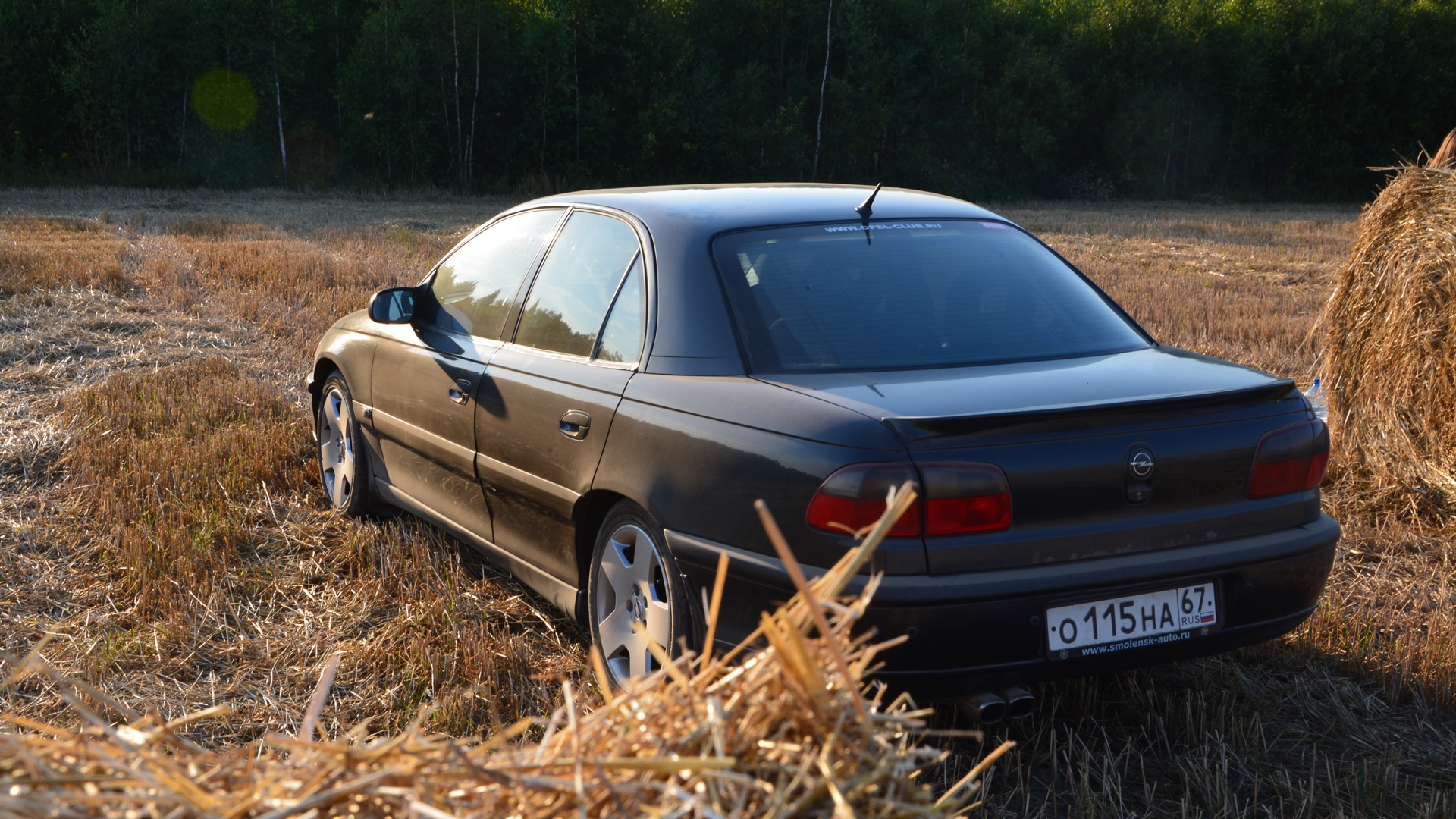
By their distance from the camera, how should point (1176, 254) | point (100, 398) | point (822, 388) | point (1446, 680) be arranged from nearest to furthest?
point (822, 388) < point (1446, 680) < point (100, 398) < point (1176, 254)

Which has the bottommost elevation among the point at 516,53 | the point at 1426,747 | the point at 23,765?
the point at 1426,747

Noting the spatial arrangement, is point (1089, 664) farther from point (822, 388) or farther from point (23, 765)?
point (23, 765)

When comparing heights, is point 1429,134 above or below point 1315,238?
above

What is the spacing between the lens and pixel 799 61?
4278 centimetres

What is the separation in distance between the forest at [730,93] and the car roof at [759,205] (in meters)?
32.6

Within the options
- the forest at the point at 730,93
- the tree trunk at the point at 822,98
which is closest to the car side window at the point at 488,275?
the forest at the point at 730,93

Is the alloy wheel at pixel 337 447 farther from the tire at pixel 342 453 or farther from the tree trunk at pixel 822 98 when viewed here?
the tree trunk at pixel 822 98

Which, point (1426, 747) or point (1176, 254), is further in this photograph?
point (1176, 254)

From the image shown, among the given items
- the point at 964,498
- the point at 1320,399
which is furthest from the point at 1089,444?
the point at 1320,399

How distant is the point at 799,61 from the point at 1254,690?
135ft

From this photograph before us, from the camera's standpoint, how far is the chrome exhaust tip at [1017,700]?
9.33 feet

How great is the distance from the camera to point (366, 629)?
419cm

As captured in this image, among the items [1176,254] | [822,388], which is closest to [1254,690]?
[822,388]

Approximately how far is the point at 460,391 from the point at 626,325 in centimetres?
96
